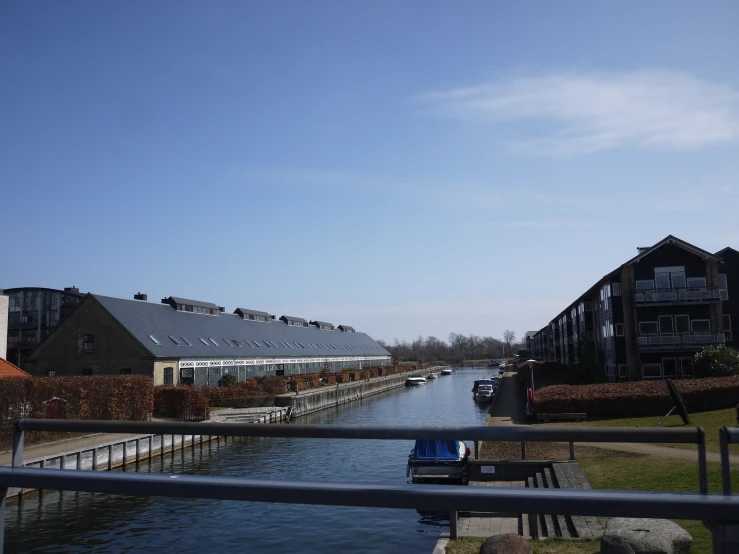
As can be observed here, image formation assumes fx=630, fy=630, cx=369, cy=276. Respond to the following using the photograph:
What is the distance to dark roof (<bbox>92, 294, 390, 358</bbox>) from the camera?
51.1 metres

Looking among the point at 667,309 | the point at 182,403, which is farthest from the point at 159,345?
the point at 667,309

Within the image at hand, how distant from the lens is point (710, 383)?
32906 mm

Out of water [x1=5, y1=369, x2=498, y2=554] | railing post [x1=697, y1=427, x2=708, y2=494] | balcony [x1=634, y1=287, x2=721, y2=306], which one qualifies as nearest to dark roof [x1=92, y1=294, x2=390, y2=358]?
water [x1=5, y1=369, x2=498, y2=554]

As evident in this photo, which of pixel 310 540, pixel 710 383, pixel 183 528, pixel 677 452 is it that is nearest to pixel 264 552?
pixel 310 540

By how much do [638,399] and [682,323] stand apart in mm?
16853

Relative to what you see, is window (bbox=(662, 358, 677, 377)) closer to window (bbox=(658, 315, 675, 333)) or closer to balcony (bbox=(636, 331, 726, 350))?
balcony (bbox=(636, 331, 726, 350))

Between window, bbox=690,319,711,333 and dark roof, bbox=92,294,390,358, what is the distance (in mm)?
39017

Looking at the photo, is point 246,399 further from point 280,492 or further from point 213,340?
point 280,492

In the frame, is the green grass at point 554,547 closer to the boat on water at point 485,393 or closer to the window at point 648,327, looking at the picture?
the window at point 648,327

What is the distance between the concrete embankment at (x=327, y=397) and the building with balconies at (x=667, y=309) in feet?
83.8

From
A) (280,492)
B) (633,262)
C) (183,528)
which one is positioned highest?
(633,262)

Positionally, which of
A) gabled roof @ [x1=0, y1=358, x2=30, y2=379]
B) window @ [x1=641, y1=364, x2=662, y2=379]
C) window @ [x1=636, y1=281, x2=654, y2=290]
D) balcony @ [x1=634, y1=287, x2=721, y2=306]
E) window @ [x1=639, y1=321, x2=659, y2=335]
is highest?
window @ [x1=636, y1=281, x2=654, y2=290]

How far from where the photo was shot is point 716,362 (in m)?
40.6

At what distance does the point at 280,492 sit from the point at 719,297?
163 feet
